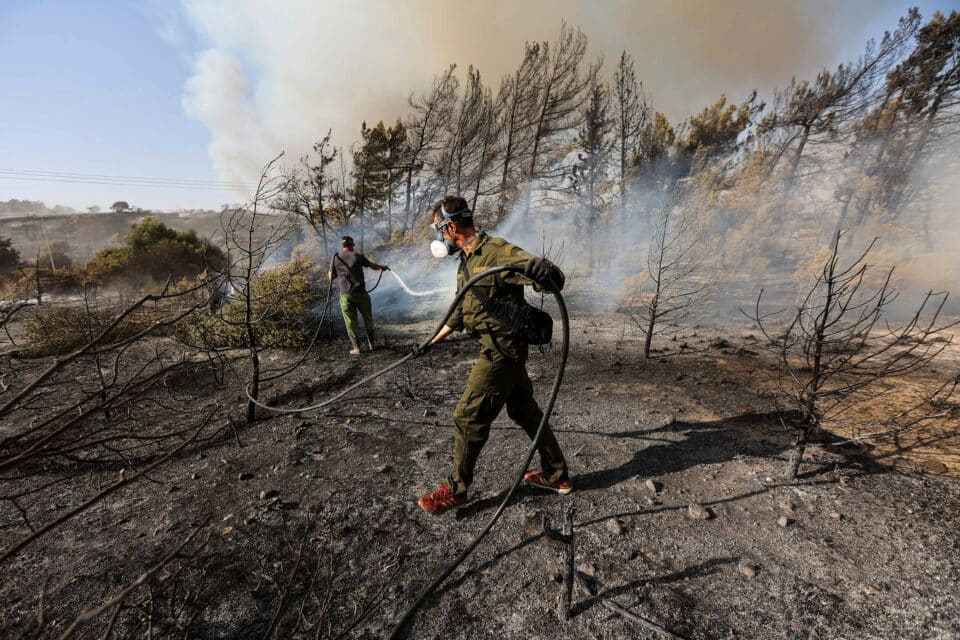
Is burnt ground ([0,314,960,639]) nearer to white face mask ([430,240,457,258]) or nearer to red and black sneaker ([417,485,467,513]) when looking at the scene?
red and black sneaker ([417,485,467,513])

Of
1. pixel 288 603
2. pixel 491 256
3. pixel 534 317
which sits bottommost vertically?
pixel 288 603

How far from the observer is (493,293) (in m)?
2.68

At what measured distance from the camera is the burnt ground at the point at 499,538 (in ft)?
→ 6.79

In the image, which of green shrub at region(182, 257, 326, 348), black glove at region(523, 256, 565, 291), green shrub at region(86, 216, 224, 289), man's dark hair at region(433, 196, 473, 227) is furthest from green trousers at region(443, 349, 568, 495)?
green shrub at region(86, 216, 224, 289)

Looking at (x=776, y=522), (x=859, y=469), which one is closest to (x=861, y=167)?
(x=859, y=469)

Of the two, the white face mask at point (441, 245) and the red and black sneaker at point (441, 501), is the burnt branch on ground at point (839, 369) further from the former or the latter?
the red and black sneaker at point (441, 501)

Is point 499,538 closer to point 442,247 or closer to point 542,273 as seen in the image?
point 542,273

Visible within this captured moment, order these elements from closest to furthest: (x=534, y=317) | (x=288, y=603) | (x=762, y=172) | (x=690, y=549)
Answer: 1. (x=288, y=603)
2. (x=690, y=549)
3. (x=534, y=317)
4. (x=762, y=172)

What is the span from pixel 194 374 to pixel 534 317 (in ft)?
19.0

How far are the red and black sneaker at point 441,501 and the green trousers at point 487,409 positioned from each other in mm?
46

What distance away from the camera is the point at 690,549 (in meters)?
2.47

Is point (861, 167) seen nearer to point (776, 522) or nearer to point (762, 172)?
point (762, 172)

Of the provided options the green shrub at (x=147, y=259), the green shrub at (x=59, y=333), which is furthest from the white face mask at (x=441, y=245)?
the green shrub at (x=147, y=259)

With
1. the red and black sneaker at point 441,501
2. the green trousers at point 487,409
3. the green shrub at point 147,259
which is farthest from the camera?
the green shrub at point 147,259
